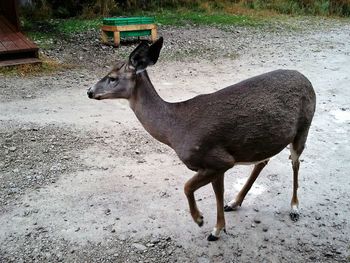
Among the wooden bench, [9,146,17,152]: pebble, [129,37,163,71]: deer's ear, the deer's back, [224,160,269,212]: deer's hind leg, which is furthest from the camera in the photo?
the wooden bench

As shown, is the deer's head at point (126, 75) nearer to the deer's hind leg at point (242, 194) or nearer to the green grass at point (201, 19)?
the deer's hind leg at point (242, 194)

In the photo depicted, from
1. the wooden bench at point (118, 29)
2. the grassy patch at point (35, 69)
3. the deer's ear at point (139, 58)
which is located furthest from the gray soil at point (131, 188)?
the wooden bench at point (118, 29)

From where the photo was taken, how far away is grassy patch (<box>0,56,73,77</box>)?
325 inches

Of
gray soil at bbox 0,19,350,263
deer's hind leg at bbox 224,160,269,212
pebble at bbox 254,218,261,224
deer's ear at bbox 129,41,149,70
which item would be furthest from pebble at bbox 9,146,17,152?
pebble at bbox 254,218,261,224

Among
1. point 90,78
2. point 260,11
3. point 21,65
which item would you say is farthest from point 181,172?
point 260,11

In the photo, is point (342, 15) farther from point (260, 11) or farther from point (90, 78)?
point (90, 78)

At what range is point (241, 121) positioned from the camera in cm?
347

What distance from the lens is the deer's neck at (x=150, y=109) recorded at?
145 inches

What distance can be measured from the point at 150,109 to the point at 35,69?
5494 millimetres

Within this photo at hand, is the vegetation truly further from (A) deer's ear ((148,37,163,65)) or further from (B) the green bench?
(A) deer's ear ((148,37,163,65))

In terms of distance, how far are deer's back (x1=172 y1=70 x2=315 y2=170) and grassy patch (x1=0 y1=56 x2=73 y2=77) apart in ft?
17.9

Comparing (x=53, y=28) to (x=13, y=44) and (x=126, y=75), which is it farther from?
(x=126, y=75)

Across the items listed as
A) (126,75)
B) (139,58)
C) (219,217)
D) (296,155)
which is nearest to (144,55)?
(139,58)

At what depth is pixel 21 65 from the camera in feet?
27.8
